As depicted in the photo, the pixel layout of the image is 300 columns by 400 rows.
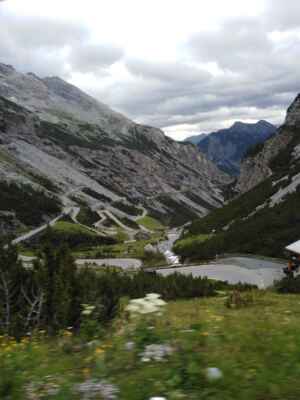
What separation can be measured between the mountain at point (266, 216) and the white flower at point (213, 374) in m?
74.2

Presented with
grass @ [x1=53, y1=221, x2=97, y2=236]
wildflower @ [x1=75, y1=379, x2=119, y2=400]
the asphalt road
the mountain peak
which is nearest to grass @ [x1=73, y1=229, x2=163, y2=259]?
the asphalt road

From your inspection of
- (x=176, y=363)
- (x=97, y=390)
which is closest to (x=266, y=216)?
(x=176, y=363)

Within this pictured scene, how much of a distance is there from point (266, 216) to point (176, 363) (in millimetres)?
93371

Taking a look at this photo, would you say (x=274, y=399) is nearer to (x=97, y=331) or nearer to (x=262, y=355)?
(x=262, y=355)

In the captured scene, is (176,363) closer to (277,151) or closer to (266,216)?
(266,216)

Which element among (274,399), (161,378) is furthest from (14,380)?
(274,399)

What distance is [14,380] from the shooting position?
5422mm

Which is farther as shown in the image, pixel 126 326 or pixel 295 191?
pixel 295 191

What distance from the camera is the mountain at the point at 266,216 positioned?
85.1 metres

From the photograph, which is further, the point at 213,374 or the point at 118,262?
the point at 118,262

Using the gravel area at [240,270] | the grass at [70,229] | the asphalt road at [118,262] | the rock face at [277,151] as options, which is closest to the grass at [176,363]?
the gravel area at [240,270]

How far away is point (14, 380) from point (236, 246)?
87051 millimetres

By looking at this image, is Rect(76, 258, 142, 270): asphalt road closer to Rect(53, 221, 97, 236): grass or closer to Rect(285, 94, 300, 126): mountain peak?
Rect(53, 221, 97, 236): grass

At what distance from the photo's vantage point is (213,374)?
5137mm
